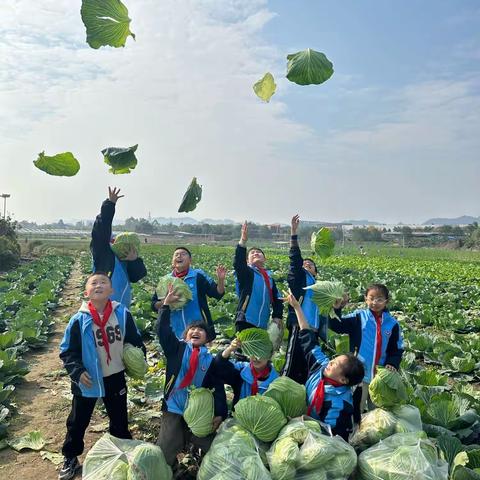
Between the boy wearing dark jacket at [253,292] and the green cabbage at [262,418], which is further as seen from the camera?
the boy wearing dark jacket at [253,292]

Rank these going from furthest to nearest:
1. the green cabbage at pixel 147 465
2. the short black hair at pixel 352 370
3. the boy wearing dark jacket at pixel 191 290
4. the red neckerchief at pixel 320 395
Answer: the boy wearing dark jacket at pixel 191 290 → the red neckerchief at pixel 320 395 → the short black hair at pixel 352 370 → the green cabbage at pixel 147 465

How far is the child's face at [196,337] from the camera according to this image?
13.8ft

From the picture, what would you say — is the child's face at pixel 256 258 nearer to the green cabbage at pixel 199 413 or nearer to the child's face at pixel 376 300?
the child's face at pixel 376 300

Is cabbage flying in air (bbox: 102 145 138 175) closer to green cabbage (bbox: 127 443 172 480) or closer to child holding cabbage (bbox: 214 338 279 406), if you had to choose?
child holding cabbage (bbox: 214 338 279 406)

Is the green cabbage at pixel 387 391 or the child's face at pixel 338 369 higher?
the child's face at pixel 338 369

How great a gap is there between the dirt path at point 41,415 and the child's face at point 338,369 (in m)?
2.72

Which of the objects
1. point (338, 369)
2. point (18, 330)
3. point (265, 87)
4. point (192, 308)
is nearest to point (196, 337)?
point (192, 308)

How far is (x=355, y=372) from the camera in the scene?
11.9ft

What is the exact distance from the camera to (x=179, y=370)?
4098 millimetres

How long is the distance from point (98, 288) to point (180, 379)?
1.07 metres

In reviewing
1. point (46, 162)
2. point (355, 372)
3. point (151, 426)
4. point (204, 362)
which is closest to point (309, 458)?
point (355, 372)

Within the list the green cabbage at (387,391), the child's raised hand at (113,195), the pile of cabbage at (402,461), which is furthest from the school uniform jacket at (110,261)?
the pile of cabbage at (402,461)

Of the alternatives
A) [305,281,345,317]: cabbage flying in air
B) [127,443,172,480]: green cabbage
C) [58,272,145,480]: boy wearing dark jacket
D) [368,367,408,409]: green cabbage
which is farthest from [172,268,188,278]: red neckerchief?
[368,367,408,409]: green cabbage

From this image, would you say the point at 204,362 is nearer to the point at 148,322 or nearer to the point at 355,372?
the point at 355,372
